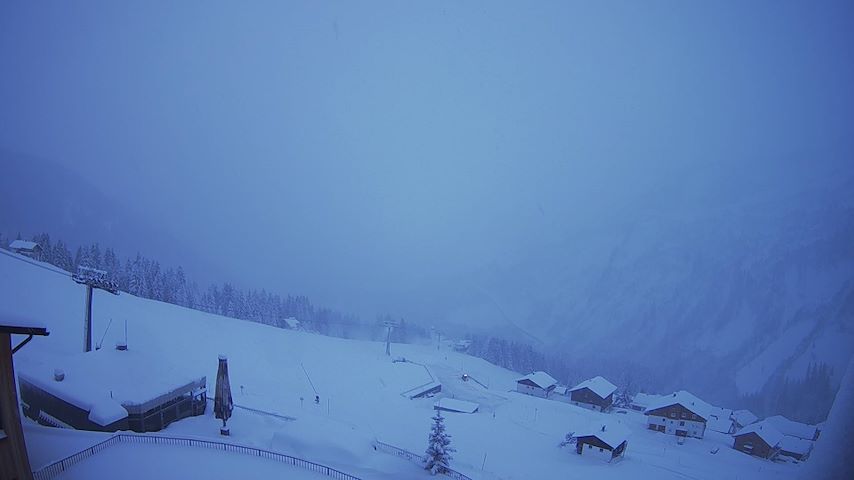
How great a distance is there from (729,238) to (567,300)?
7053 centimetres

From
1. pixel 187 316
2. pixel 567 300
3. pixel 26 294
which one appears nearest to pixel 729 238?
pixel 567 300

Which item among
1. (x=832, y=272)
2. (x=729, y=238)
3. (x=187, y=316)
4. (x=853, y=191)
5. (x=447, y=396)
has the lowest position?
(x=447, y=396)

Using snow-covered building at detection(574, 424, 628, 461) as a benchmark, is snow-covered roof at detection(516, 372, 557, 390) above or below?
below

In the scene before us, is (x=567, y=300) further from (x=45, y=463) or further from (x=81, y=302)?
(x=45, y=463)

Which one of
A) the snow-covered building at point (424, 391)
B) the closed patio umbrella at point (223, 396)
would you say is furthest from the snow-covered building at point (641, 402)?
the closed patio umbrella at point (223, 396)

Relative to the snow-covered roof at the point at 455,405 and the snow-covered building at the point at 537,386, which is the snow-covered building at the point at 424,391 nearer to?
the snow-covered roof at the point at 455,405

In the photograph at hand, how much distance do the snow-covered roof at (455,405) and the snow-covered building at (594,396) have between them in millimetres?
18630

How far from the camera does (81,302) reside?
3544 centimetres

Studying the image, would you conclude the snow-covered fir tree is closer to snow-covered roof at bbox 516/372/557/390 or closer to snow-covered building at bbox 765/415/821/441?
snow-covered roof at bbox 516/372/557/390

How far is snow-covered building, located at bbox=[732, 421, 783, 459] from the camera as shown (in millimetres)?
37562

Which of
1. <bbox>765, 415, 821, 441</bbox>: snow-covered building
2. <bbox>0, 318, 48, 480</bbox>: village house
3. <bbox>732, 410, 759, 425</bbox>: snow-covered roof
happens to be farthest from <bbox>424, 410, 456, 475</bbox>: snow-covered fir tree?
<bbox>732, 410, 759, 425</bbox>: snow-covered roof

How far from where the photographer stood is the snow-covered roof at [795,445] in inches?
1492

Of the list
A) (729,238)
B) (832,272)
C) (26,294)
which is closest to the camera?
(26,294)

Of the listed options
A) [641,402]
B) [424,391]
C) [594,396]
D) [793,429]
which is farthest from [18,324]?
[793,429]
